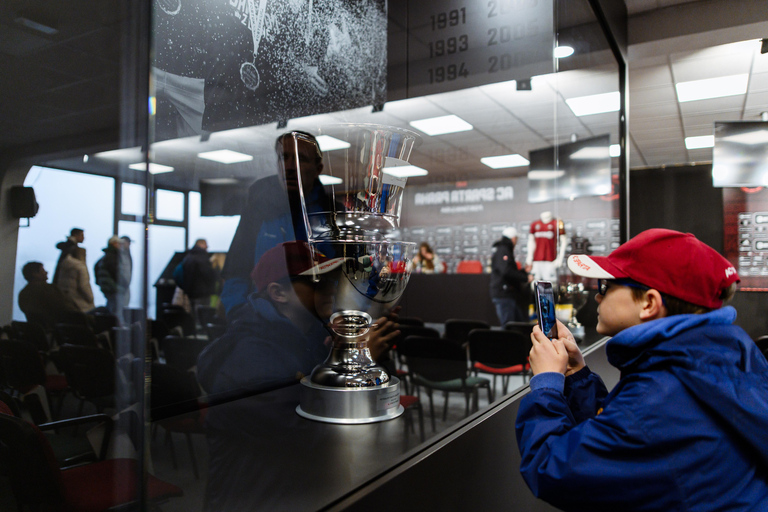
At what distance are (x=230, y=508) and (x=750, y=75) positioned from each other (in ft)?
22.0

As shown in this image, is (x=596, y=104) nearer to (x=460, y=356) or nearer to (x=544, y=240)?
(x=544, y=240)

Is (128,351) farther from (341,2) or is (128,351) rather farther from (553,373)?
(341,2)

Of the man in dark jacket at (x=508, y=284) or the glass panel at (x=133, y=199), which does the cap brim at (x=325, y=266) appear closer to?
the glass panel at (x=133, y=199)

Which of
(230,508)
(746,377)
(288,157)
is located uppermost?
(288,157)

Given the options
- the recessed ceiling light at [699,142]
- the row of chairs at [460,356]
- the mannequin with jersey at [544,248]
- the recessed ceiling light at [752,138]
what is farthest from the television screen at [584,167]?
the recessed ceiling light at [699,142]

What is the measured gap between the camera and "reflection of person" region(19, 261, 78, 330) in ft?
1.77

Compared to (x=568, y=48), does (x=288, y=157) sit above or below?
below

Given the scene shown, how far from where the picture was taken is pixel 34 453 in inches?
21.1

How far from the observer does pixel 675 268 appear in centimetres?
91

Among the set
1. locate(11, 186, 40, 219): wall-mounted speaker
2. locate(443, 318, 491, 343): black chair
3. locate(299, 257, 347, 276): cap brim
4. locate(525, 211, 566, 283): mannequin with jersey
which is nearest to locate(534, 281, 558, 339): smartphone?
locate(299, 257, 347, 276): cap brim

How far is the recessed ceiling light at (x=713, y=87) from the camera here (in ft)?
17.9

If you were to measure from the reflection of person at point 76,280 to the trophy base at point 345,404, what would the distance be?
41cm

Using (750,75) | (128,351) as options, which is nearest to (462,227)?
(750,75)

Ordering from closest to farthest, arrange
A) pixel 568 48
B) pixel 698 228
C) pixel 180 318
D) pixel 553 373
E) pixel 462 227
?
pixel 180 318 < pixel 553 373 < pixel 568 48 < pixel 698 228 < pixel 462 227
